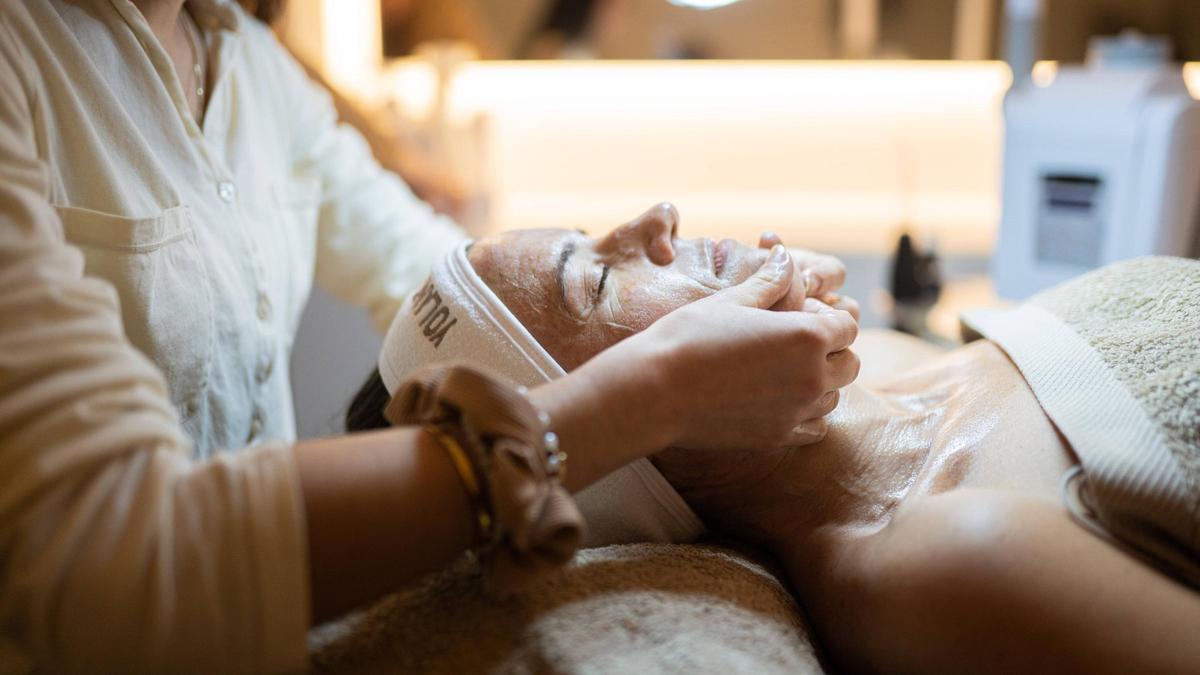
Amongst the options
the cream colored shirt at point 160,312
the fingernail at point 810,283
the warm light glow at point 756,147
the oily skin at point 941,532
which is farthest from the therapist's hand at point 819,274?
the warm light glow at point 756,147

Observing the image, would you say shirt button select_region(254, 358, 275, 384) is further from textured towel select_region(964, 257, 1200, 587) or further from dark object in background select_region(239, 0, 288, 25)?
textured towel select_region(964, 257, 1200, 587)

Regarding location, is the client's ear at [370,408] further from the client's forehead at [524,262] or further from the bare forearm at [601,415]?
the bare forearm at [601,415]

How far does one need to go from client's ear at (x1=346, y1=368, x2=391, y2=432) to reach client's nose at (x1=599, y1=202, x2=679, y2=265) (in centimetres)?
33

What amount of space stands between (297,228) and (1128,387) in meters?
1.13

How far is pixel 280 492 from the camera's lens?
651 mm

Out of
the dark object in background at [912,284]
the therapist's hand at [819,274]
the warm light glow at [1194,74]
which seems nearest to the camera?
the therapist's hand at [819,274]

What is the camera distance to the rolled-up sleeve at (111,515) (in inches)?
23.5

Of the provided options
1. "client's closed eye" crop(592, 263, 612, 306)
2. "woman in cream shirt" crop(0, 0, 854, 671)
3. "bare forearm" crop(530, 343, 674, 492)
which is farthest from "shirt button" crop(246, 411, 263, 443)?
"bare forearm" crop(530, 343, 674, 492)

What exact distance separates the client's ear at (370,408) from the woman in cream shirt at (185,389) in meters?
0.14

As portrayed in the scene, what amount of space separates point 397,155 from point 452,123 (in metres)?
0.22

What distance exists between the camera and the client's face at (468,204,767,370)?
3.32 feet

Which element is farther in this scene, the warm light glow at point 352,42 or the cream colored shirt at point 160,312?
the warm light glow at point 352,42

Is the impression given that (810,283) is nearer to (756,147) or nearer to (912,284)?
(912,284)

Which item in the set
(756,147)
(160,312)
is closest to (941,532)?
(160,312)
